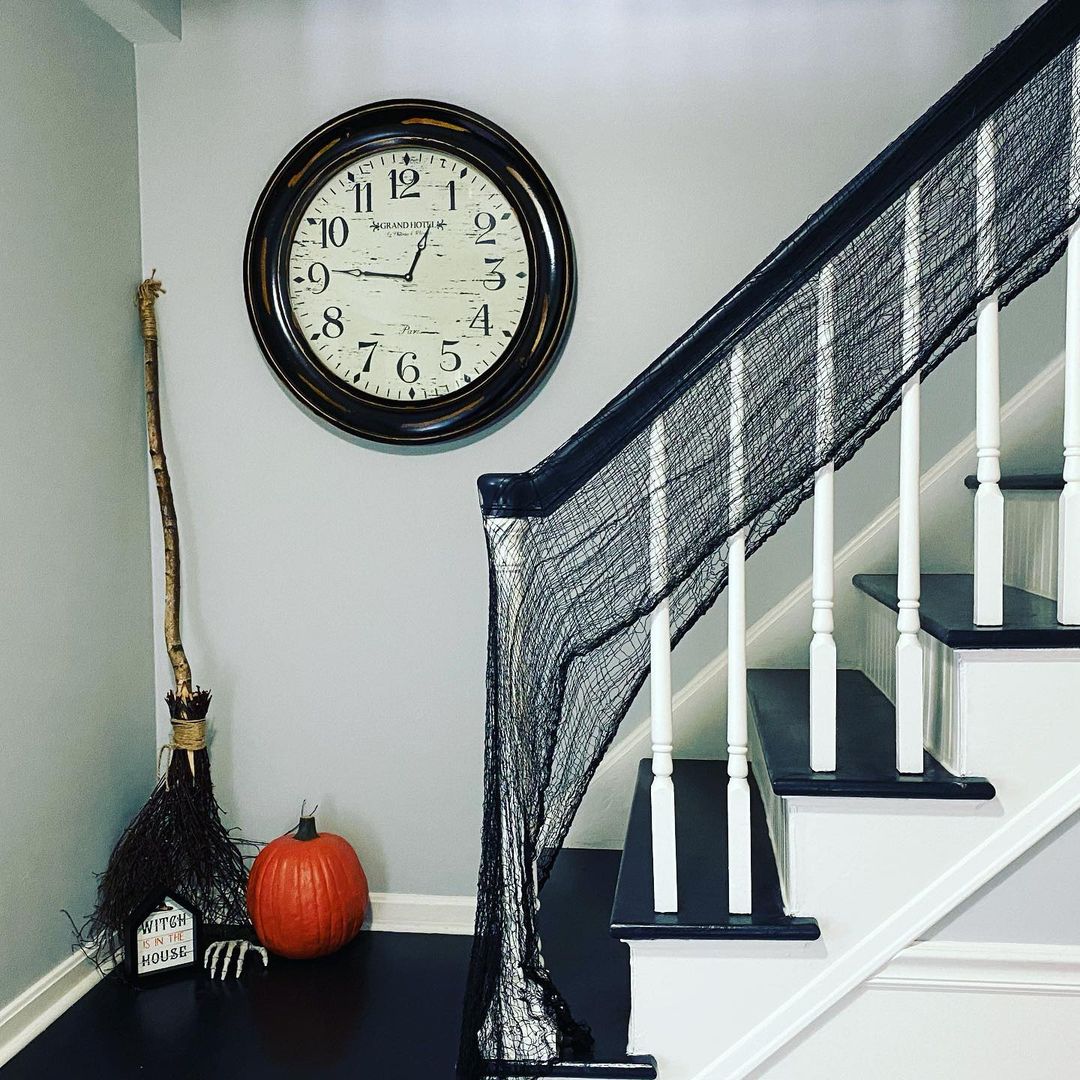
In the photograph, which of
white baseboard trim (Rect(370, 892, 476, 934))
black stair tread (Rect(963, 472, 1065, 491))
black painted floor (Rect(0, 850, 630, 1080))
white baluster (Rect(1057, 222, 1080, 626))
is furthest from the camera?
white baseboard trim (Rect(370, 892, 476, 934))

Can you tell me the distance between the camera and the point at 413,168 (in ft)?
7.86

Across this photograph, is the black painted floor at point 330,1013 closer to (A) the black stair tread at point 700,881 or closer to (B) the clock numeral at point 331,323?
(A) the black stair tread at point 700,881

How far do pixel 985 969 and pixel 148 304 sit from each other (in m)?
2.17

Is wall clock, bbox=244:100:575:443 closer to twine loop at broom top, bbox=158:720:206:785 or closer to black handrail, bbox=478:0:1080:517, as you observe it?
twine loop at broom top, bbox=158:720:206:785

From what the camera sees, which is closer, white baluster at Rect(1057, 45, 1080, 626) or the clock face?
white baluster at Rect(1057, 45, 1080, 626)

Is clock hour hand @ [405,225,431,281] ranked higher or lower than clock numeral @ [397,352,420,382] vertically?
higher

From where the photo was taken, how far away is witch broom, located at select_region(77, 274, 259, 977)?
2.25 metres

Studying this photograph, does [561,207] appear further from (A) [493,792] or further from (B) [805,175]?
(A) [493,792]

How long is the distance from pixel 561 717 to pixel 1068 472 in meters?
0.79

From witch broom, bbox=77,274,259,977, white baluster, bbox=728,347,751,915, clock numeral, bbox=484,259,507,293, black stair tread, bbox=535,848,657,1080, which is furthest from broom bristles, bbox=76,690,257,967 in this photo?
white baluster, bbox=728,347,751,915

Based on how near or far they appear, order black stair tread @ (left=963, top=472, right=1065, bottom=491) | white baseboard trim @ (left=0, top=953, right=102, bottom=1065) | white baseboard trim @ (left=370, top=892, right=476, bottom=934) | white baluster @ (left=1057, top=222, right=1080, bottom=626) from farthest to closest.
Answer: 1. white baseboard trim @ (left=370, top=892, right=476, bottom=934)
2. white baseboard trim @ (left=0, top=953, right=102, bottom=1065)
3. black stair tread @ (left=963, top=472, right=1065, bottom=491)
4. white baluster @ (left=1057, top=222, right=1080, bottom=626)

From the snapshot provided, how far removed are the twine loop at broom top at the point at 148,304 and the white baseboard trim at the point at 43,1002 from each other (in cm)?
139

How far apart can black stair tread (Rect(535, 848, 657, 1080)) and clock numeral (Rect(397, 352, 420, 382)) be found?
1.14m

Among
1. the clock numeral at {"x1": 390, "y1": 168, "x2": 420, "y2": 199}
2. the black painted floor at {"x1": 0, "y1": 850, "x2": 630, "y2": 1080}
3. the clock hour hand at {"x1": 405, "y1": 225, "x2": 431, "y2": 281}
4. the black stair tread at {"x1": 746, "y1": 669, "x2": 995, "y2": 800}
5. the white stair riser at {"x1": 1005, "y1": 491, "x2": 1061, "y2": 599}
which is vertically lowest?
the black painted floor at {"x1": 0, "y1": 850, "x2": 630, "y2": 1080}
